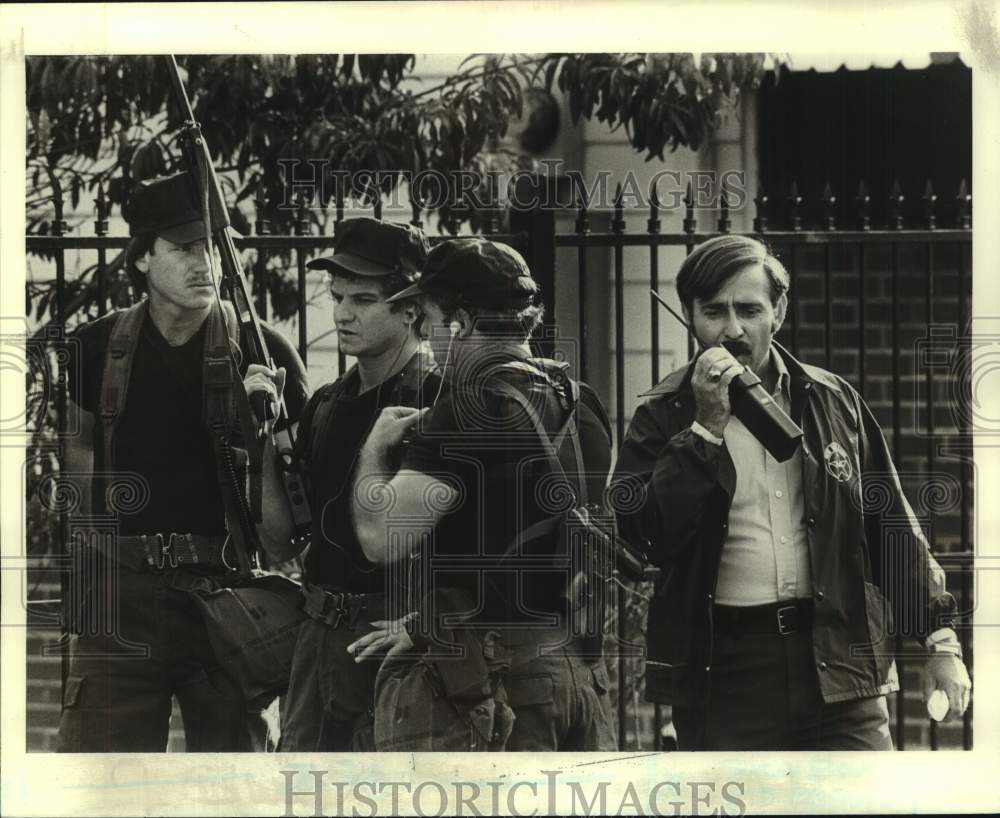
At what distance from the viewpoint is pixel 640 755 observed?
6.42 metres

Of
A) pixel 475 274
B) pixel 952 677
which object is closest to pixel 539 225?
pixel 475 274

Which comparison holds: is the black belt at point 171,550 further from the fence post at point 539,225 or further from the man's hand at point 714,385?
the man's hand at point 714,385

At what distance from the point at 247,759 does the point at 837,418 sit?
7.99 ft

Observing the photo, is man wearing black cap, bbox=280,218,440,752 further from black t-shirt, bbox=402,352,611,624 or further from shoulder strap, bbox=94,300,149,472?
shoulder strap, bbox=94,300,149,472

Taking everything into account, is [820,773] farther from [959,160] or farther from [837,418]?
[959,160]

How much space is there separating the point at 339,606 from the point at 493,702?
64cm

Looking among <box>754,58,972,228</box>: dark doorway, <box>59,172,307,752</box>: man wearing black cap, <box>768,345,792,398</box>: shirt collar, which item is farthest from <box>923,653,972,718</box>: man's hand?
<box>59,172,307,752</box>: man wearing black cap

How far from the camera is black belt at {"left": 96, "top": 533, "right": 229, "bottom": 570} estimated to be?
20.8 feet

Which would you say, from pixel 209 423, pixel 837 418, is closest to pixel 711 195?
pixel 837 418

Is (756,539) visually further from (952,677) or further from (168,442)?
(168,442)

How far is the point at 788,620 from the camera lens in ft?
20.5

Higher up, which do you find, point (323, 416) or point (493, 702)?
point (323, 416)

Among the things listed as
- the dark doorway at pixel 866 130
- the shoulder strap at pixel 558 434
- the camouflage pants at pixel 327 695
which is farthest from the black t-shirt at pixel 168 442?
the dark doorway at pixel 866 130

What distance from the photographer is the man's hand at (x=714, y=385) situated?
6234 mm
